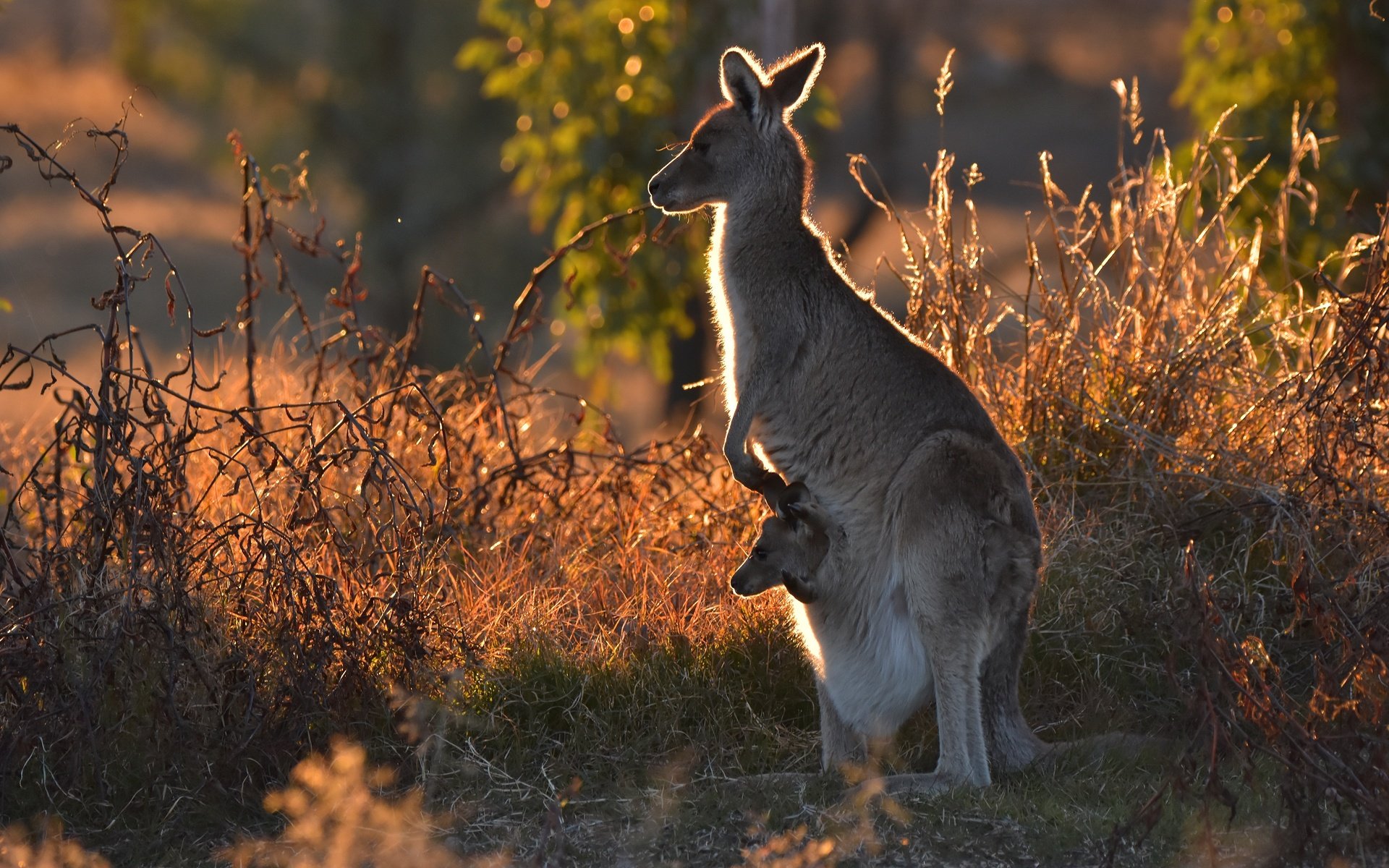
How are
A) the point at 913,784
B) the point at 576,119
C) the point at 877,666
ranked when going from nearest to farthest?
1. the point at 913,784
2. the point at 877,666
3. the point at 576,119

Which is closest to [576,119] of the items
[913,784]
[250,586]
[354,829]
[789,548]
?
[250,586]

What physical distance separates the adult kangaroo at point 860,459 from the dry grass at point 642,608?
1.11 ft

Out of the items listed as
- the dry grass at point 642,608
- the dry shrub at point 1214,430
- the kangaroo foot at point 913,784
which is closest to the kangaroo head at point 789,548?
the dry grass at point 642,608

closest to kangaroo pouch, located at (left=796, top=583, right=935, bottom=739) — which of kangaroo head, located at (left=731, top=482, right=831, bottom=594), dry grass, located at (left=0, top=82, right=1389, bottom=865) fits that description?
kangaroo head, located at (left=731, top=482, right=831, bottom=594)

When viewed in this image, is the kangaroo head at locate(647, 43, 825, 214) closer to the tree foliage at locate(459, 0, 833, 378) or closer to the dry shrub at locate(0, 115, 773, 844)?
the dry shrub at locate(0, 115, 773, 844)

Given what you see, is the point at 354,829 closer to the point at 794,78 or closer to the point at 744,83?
the point at 744,83

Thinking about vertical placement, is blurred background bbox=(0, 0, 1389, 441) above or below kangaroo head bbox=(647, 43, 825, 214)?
above

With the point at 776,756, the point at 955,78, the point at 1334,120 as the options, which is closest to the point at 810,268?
the point at 776,756

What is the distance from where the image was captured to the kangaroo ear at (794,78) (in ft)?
16.3

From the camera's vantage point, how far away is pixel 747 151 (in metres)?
4.94

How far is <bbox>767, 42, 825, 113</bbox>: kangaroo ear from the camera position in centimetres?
A: 495

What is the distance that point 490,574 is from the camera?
5422mm

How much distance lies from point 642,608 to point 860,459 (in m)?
0.97

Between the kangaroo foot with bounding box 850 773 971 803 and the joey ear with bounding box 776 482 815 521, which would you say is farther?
the joey ear with bounding box 776 482 815 521
